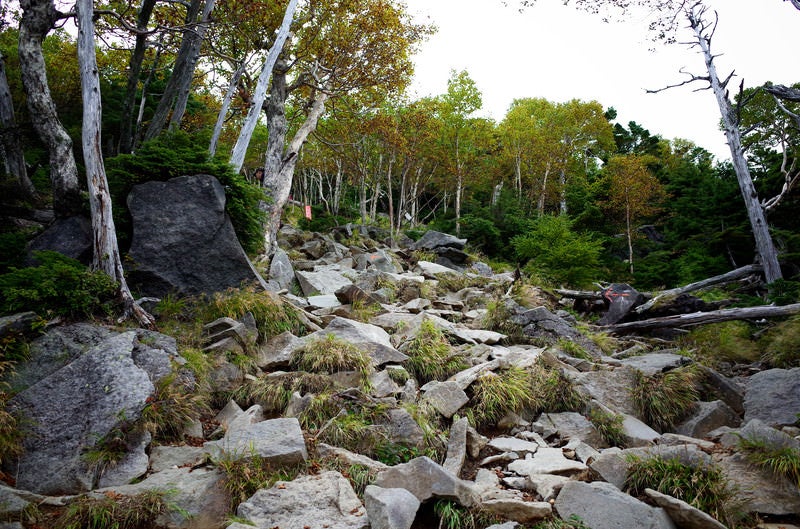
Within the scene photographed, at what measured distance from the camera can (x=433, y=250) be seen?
1611 cm

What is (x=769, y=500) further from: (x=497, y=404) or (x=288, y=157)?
(x=288, y=157)

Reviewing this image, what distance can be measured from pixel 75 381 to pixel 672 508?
527 cm

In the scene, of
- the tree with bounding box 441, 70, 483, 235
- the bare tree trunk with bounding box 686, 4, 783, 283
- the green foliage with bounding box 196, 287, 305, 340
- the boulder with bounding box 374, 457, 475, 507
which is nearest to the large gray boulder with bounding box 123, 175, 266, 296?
the green foliage with bounding box 196, 287, 305, 340

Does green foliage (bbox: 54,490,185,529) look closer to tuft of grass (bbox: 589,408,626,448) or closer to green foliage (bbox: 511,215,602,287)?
tuft of grass (bbox: 589,408,626,448)

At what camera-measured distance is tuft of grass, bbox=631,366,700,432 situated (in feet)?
17.3

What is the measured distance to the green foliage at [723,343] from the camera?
723 cm

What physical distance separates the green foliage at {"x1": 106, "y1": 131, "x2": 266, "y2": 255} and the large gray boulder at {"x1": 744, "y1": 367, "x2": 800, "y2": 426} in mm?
7337

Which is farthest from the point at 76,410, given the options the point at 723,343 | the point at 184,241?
the point at 723,343

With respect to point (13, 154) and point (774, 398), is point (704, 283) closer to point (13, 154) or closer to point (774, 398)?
point (774, 398)

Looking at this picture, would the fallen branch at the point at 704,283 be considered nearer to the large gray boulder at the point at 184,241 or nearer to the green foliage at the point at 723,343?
the green foliage at the point at 723,343

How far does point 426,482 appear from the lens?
3479mm

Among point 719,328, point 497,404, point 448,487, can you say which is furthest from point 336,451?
point 719,328

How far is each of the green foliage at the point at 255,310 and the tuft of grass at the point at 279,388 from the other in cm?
121

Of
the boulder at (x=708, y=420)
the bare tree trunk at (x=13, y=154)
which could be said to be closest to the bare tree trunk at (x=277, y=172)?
the bare tree trunk at (x=13, y=154)
